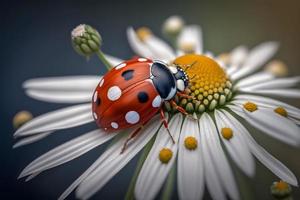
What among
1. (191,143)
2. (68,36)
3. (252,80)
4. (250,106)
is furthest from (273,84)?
(68,36)

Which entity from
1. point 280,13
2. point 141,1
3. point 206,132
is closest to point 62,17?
point 141,1

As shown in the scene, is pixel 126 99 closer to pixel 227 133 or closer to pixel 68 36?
pixel 227 133

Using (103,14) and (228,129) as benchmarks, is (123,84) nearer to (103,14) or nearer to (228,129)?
(228,129)

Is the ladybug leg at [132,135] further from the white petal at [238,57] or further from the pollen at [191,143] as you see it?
the white petal at [238,57]

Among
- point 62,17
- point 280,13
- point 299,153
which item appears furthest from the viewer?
point 62,17

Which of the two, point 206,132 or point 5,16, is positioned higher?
point 5,16

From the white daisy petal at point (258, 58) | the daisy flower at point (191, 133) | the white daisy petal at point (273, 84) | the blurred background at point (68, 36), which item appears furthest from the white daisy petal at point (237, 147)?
the blurred background at point (68, 36)
